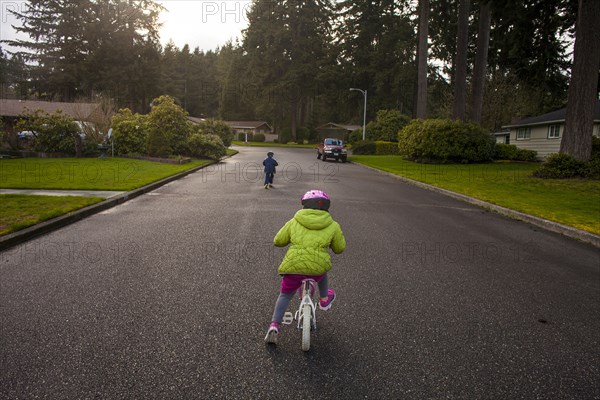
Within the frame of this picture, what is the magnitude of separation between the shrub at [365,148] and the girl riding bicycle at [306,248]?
4302 centimetres

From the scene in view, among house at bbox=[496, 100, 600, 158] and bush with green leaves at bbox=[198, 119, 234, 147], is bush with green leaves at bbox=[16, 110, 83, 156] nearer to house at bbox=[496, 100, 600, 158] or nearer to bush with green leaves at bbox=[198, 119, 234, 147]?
bush with green leaves at bbox=[198, 119, 234, 147]

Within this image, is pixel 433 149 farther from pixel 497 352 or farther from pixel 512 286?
pixel 497 352

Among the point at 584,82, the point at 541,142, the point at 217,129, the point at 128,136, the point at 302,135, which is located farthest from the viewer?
the point at 302,135

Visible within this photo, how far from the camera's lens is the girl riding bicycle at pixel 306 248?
3551 mm

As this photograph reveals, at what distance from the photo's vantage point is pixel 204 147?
2845 centimetres

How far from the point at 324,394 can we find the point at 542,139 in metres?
38.3

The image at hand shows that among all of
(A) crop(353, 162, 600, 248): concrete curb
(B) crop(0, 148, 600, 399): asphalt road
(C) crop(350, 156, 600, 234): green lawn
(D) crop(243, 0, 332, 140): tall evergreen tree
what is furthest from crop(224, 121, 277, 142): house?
(B) crop(0, 148, 600, 399): asphalt road

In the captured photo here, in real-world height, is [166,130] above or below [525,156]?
above

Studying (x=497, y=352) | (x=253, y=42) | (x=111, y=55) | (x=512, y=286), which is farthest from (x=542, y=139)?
(x=111, y=55)

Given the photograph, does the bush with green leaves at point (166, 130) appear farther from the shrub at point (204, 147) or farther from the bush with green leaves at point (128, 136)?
the bush with green leaves at point (128, 136)

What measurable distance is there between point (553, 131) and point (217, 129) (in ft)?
99.0

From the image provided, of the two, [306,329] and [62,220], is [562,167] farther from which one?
[62,220]

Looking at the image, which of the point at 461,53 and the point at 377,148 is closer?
the point at 461,53

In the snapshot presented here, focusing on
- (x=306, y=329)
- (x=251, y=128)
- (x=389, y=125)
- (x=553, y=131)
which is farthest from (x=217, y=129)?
(x=251, y=128)
